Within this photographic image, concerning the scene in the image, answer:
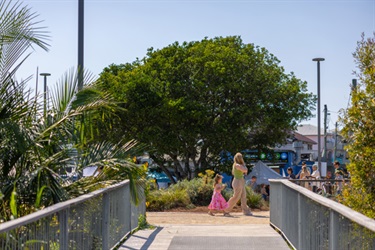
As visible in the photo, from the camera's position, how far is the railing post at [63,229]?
6445mm

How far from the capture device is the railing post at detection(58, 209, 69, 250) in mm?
6445

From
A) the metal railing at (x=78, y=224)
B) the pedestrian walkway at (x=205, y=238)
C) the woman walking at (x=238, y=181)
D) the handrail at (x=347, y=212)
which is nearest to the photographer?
the handrail at (x=347, y=212)

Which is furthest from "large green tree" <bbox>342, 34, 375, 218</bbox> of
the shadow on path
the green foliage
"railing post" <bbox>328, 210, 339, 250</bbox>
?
the green foliage

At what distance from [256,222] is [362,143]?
350 inches

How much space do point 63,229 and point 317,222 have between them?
2.86 meters

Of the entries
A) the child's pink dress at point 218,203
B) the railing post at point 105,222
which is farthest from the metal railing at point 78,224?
the child's pink dress at point 218,203

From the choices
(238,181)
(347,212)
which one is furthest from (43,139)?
(238,181)

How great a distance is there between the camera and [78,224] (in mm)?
7430

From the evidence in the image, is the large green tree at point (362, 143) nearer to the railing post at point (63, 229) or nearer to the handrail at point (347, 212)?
the handrail at point (347, 212)

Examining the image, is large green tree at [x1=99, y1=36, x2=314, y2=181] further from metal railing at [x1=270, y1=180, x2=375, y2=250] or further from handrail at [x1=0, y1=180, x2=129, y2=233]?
handrail at [x1=0, y1=180, x2=129, y2=233]

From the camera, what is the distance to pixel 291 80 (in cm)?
3916

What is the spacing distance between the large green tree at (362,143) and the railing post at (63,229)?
363cm

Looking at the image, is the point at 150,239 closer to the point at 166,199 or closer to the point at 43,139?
the point at 43,139

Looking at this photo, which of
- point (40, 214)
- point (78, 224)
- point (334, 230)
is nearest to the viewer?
point (40, 214)
